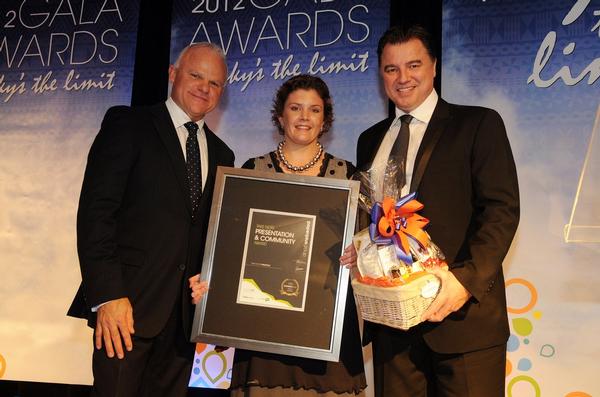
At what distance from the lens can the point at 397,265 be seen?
195 centimetres

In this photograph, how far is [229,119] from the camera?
4.10 metres

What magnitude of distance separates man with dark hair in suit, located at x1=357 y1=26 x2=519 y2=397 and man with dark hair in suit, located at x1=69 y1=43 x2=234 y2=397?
90cm

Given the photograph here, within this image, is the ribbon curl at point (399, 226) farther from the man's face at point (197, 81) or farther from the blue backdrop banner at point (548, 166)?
the blue backdrop banner at point (548, 166)

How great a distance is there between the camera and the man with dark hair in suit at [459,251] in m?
2.12

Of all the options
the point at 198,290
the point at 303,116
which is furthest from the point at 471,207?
the point at 198,290

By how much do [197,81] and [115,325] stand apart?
1292 mm

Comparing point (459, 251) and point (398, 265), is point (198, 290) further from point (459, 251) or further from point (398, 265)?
point (459, 251)

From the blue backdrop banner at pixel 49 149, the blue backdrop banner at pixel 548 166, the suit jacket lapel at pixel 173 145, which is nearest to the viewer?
the suit jacket lapel at pixel 173 145

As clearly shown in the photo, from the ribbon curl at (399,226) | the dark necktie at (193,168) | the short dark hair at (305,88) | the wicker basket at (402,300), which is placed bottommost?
the wicker basket at (402,300)

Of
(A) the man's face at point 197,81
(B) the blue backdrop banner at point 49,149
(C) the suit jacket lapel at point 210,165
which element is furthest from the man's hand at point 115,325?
(B) the blue backdrop banner at point 49,149

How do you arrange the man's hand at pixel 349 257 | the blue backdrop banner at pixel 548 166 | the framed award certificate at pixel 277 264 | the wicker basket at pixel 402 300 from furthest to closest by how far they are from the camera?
the blue backdrop banner at pixel 548 166, the framed award certificate at pixel 277 264, the man's hand at pixel 349 257, the wicker basket at pixel 402 300

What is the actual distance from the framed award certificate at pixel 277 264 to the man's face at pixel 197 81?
1.79 feet

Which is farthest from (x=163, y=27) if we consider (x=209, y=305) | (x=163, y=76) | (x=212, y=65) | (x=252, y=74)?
(x=209, y=305)

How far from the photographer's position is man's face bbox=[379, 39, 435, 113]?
2562 millimetres
